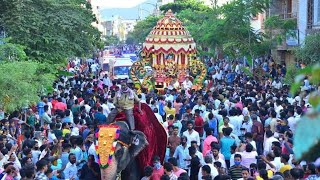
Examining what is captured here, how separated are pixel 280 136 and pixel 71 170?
353cm

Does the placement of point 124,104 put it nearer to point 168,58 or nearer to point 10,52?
point 10,52

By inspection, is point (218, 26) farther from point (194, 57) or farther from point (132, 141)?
point (132, 141)

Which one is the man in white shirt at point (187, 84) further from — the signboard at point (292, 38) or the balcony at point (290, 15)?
the balcony at point (290, 15)

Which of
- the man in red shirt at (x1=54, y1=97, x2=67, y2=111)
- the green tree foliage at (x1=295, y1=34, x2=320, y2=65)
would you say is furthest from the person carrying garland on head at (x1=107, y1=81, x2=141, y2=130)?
the green tree foliage at (x1=295, y1=34, x2=320, y2=65)

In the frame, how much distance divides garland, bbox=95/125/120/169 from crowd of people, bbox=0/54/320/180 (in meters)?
0.47

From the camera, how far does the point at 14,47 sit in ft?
55.6

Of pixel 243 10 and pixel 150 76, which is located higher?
pixel 243 10

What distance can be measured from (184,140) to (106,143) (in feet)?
7.34

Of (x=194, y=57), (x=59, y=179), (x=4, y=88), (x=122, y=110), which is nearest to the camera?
(x=59, y=179)

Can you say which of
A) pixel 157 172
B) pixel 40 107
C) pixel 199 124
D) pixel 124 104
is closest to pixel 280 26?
pixel 40 107

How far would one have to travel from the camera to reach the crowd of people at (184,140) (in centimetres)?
873

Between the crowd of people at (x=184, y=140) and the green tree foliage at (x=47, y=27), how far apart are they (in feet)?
10.4

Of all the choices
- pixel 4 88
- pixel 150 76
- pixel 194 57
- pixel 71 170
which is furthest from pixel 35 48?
pixel 71 170

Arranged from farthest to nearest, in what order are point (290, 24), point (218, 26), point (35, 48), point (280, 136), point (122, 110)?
1. point (218, 26)
2. point (290, 24)
3. point (35, 48)
4. point (280, 136)
5. point (122, 110)
